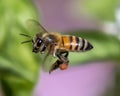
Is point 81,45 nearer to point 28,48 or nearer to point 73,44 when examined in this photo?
point 73,44

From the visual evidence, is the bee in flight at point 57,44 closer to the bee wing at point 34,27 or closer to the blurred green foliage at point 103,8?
the bee wing at point 34,27

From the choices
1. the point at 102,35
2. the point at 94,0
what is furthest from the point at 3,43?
the point at 94,0

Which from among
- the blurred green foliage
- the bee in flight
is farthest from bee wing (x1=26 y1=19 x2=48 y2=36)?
the blurred green foliage

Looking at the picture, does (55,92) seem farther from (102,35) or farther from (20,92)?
(20,92)

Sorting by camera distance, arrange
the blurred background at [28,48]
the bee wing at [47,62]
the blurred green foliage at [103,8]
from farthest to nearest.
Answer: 1. the blurred green foliage at [103,8]
2. the blurred background at [28,48]
3. the bee wing at [47,62]

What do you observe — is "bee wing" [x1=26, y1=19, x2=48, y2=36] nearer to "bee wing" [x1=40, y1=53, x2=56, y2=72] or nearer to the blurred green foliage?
"bee wing" [x1=40, y1=53, x2=56, y2=72]

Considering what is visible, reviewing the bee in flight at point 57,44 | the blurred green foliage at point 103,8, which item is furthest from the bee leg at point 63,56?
the blurred green foliage at point 103,8

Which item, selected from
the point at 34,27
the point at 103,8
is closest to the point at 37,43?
the point at 34,27

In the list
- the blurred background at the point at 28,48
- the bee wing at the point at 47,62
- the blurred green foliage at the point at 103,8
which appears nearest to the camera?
the bee wing at the point at 47,62
